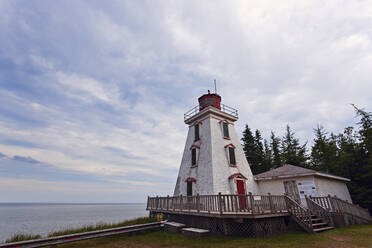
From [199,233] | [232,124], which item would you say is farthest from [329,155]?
[199,233]

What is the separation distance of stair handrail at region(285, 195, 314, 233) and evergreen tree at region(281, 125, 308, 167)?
1848 cm

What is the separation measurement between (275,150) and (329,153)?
7.86m

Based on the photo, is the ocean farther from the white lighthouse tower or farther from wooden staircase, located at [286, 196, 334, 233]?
wooden staircase, located at [286, 196, 334, 233]

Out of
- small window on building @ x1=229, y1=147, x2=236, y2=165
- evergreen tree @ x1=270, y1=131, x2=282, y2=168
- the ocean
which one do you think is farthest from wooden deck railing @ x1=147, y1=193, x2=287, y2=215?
evergreen tree @ x1=270, y1=131, x2=282, y2=168

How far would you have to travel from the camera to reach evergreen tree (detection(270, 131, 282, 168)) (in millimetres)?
30078

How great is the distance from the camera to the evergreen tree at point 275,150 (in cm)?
3008

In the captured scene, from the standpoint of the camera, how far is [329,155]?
25844 mm

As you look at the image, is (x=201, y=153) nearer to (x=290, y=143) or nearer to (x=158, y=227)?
(x=158, y=227)

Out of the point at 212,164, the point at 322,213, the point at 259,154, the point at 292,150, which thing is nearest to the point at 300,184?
the point at 322,213

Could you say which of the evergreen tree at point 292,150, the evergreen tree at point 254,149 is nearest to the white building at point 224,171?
the evergreen tree at point 292,150

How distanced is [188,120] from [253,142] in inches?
549

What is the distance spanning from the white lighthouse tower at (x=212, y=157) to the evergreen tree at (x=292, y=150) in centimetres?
1281

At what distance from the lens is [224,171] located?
16.5m

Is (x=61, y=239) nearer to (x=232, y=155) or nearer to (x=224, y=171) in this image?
(x=224, y=171)
